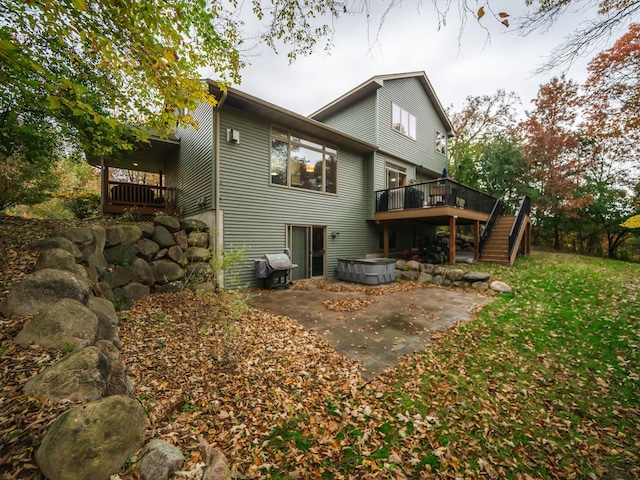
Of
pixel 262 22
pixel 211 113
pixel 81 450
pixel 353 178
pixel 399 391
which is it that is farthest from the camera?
pixel 353 178

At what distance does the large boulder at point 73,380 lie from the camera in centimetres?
165

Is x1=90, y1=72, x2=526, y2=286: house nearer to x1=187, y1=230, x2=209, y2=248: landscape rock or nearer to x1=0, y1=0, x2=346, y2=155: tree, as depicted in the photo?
x1=187, y1=230, x2=209, y2=248: landscape rock

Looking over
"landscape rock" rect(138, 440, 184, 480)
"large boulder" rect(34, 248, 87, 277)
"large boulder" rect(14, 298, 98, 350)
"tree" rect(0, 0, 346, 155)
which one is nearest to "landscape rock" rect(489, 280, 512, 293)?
"tree" rect(0, 0, 346, 155)

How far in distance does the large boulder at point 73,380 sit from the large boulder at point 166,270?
4389 millimetres

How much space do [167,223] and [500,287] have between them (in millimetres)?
9198

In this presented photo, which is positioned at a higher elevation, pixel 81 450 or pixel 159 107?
pixel 159 107

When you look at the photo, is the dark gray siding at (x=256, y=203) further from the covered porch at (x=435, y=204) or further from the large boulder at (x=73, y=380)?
the large boulder at (x=73, y=380)

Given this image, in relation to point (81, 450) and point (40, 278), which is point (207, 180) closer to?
point (40, 278)

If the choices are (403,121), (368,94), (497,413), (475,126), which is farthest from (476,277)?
(475,126)

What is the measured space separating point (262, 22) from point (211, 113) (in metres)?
4.29

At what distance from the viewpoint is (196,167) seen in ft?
28.3

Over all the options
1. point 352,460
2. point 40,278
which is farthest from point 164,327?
point 352,460

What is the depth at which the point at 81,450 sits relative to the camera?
4.61 feet

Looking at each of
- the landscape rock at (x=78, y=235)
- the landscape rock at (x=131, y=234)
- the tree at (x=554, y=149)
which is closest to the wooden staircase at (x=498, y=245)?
the tree at (x=554, y=149)
